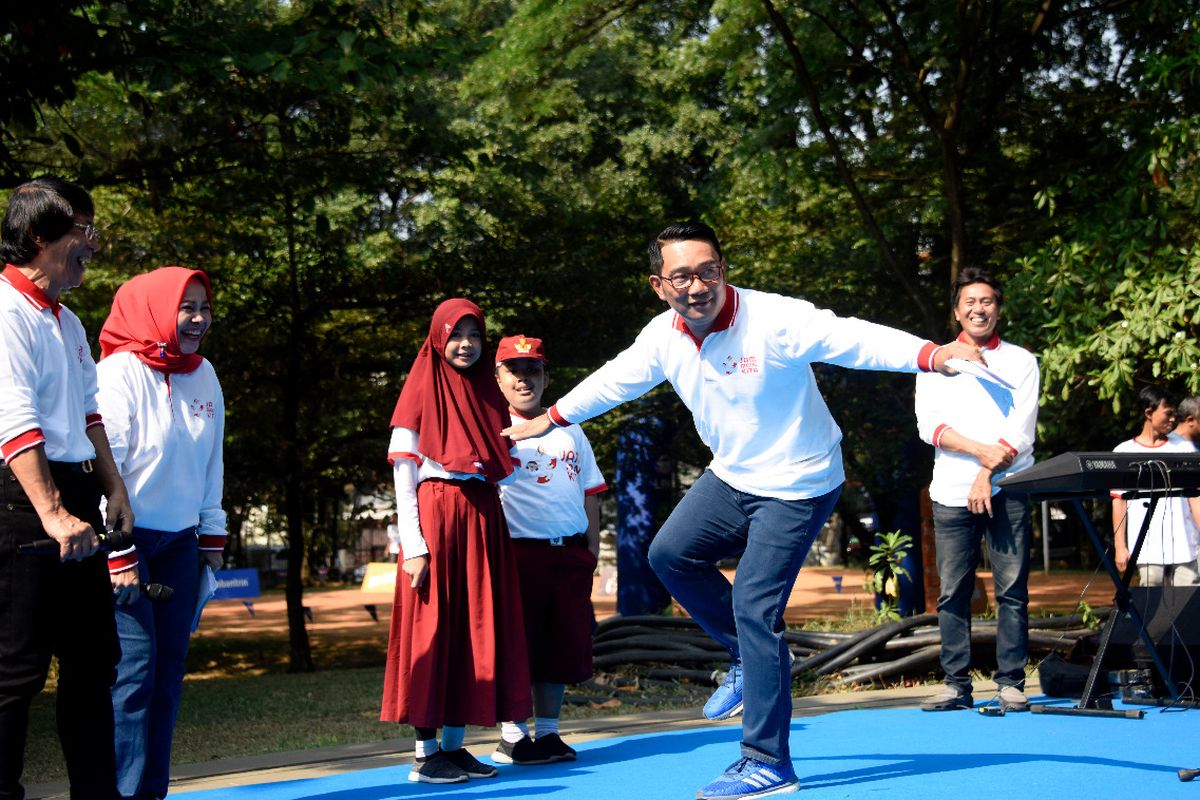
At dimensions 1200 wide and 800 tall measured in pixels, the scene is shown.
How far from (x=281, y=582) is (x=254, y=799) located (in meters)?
33.9

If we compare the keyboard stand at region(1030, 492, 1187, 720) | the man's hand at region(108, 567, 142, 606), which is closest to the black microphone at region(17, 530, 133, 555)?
the man's hand at region(108, 567, 142, 606)

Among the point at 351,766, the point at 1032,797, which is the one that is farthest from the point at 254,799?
the point at 1032,797

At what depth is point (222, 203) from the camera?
469 inches

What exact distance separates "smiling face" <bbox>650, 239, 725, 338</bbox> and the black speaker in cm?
306

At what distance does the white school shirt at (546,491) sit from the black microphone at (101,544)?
81.5 inches

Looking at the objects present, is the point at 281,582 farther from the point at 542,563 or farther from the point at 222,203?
the point at 542,563

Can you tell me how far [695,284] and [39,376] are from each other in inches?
82.8

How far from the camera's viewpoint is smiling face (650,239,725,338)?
14.7 ft

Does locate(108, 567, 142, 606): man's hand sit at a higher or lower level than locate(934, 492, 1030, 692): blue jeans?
higher

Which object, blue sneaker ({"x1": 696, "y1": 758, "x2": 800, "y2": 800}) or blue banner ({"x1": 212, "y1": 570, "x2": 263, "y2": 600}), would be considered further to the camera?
blue banner ({"x1": 212, "y1": 570, "x2": 263, "y2": 600})

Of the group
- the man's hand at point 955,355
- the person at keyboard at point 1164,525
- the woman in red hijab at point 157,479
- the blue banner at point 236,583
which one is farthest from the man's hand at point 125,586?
the blue banner at point 236,583

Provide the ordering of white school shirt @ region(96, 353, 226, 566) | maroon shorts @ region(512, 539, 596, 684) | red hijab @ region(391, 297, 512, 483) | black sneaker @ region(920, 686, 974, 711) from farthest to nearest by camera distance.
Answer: black sneaker @ region(920, 686, 974, 711) → maroon shorts @ region(512, 539, 596, 684) → red hijab @ region(391, 297, 512, 483) → white school shirt @ region(96, 353, 226, 566)

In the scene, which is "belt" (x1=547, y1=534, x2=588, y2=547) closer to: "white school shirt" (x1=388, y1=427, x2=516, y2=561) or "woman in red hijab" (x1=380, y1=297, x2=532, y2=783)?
"woman in red hijab" (x1=380, y1=297, x2=532, y2=783)

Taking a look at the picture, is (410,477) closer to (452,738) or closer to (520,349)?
(520,349)
